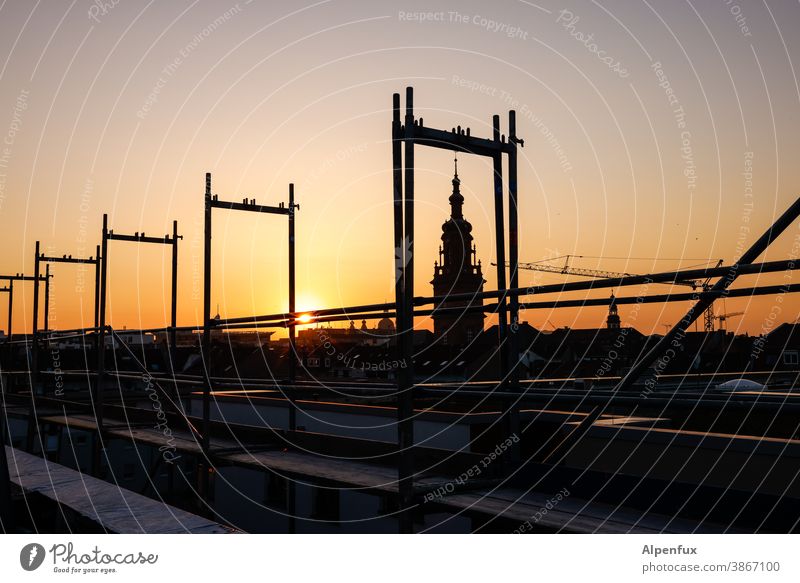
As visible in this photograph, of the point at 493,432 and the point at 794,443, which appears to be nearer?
the point at 794,443

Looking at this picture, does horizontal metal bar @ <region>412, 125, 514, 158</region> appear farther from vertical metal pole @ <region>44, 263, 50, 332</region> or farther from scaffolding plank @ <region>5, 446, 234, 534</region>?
vertical metal pole @ <region>44, 263, 50, 332</region>

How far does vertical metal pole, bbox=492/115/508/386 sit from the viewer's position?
251 inches

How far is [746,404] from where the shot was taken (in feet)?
12.4

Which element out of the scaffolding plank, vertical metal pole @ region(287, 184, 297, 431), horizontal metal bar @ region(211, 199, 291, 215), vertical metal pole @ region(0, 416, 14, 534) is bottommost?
the scaffolding plank

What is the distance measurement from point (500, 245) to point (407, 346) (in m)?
1.55

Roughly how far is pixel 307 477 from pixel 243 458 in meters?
1.67

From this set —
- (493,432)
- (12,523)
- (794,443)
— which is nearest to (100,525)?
(12,523)

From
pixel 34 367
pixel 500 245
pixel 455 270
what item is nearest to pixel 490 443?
pixel 500 245

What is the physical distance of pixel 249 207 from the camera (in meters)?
9.65

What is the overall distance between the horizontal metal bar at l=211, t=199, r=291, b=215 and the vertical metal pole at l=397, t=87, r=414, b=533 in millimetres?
3990

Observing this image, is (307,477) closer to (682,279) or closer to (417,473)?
(417,473)

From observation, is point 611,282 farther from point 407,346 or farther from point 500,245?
point 500,245

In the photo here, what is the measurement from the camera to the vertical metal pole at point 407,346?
18.9ft

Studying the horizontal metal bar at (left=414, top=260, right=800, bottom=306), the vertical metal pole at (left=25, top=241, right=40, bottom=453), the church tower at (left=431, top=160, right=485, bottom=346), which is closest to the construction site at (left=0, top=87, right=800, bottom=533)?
the horizontal metal bar at (left=414, top=260, right=800, bottom=306)
